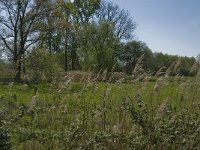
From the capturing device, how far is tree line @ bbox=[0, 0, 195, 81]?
36969 mm

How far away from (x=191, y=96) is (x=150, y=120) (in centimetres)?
144

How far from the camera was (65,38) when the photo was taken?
167 feet

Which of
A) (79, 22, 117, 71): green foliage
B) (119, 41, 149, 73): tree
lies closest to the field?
(79, 22, 117, 71): green foliage

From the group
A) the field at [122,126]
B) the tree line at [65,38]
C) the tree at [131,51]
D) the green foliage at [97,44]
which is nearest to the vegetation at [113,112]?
the field at [122,126]

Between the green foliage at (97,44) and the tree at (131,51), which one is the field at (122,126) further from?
the tree at (131,51)

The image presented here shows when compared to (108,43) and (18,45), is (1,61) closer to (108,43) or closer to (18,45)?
(18,45)

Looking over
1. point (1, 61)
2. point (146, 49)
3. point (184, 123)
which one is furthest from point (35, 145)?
point (146, 49)

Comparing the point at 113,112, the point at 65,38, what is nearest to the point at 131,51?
the point at 65,38

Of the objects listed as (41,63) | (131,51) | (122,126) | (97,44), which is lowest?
(122,126)

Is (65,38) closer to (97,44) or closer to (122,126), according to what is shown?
(97,44)

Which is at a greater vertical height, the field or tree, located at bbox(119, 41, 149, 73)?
tree, located at bbox(119, 41, 149, 73)

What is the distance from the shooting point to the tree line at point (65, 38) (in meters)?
37.0

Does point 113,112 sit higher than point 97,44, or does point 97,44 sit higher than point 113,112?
point 97,44

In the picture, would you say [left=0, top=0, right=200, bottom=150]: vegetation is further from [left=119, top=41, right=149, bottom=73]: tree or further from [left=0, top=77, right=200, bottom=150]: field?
[left=119, top=41, right=149, bottom=73]: tree
